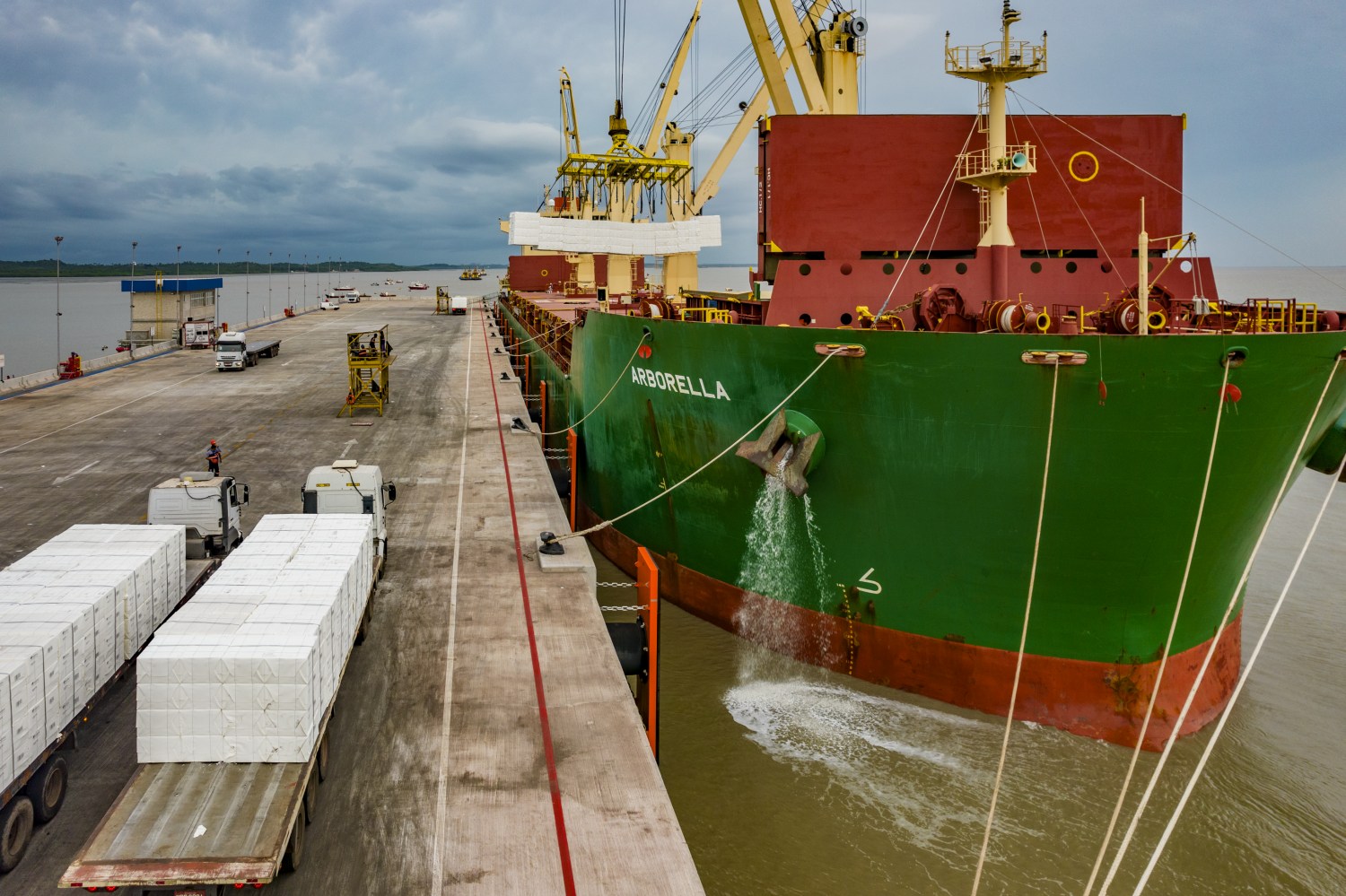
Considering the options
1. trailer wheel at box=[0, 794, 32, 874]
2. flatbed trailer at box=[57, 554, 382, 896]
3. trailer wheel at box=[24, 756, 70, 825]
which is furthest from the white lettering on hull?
trailer wheel at box=[0, 794, 32, 874]

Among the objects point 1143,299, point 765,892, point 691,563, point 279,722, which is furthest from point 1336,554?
point 279,722

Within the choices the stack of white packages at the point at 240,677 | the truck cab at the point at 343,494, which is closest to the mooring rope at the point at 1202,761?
the stack of white packages at the point at 240,677

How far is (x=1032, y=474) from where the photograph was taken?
40.1 ft

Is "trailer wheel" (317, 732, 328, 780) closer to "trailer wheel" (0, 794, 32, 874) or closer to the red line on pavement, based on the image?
the red line on pavement

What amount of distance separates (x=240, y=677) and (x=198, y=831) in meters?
1.47

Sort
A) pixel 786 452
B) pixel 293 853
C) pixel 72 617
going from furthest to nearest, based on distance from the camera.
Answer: pixel 786 452 < pixel 72 617 < pixel 293 853

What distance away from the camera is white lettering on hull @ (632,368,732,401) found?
52.6 feet

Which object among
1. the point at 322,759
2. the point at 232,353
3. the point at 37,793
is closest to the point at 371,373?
the point at 232,353

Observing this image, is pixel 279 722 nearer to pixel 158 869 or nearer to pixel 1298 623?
pixel 158 869

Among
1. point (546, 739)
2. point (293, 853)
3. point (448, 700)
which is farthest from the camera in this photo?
point (448, 700)

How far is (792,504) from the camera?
1482 centimetres

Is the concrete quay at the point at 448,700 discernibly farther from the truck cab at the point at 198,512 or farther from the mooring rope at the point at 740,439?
the truck cab at the point at 198,512

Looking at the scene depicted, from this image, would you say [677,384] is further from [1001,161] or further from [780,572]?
[1001,161]

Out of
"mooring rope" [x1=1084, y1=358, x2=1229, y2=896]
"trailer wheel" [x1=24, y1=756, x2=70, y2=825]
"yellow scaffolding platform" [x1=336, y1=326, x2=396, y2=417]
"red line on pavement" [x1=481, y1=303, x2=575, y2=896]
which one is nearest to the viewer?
"red line on pavement" [x1=481, y1=303, x2=575, y2=896]
